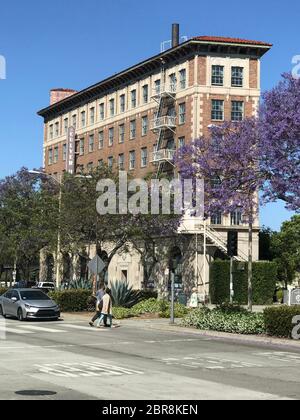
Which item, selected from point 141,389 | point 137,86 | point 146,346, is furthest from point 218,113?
point 141,389

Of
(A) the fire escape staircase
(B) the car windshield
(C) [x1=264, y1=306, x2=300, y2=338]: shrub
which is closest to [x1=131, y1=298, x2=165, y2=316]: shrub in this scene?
(B) the car windshield

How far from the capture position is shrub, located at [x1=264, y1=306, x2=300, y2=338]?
21203mm

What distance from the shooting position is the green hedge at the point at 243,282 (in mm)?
52156

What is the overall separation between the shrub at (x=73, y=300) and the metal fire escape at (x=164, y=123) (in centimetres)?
2079

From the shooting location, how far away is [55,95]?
8000 cm

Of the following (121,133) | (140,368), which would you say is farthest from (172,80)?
(140,368)

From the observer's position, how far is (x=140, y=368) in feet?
45.1

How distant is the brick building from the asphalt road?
3263cm

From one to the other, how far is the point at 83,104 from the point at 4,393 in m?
62.9

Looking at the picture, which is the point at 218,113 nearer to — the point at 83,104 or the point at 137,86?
the point at 137,86

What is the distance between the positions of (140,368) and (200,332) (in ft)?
35.4

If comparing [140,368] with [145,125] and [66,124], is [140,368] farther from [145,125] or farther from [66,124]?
[66,124]

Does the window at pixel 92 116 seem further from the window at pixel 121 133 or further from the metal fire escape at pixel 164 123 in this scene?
the metal fire escape at pixel 164 123

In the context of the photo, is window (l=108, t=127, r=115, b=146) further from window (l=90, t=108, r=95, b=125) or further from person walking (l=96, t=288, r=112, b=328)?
person walking (l=96, t=288, r=112, b=328)
